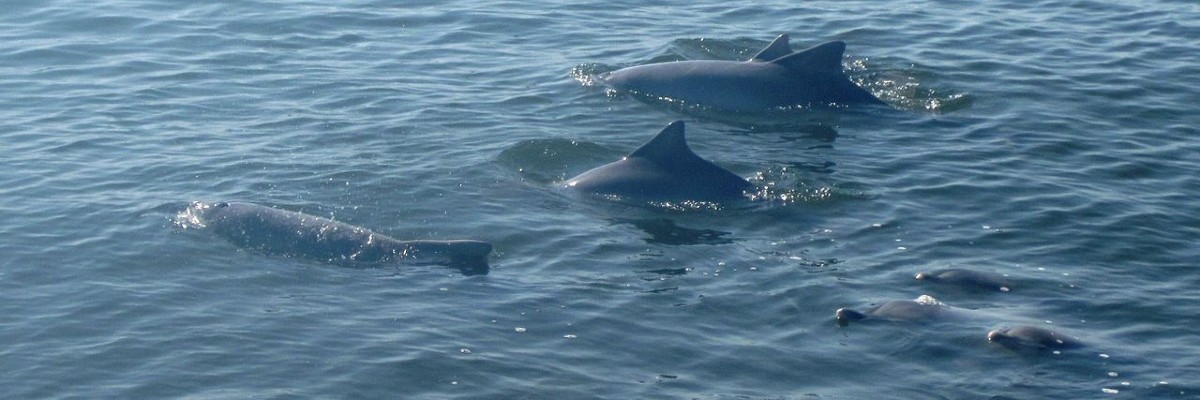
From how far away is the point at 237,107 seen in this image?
20.1 metres

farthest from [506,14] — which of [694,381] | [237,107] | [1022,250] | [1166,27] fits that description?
[694,381]

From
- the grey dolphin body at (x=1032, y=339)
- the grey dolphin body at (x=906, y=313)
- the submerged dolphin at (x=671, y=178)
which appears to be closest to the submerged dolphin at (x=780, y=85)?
the submerged dolphin at (x=671, y=178)

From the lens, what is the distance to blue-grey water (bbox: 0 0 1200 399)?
12.0m

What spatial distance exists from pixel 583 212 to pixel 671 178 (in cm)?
100

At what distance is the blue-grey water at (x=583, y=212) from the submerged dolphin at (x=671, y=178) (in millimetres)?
254

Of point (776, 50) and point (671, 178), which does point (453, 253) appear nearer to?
point (671, 178)

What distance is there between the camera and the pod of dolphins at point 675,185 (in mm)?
13383

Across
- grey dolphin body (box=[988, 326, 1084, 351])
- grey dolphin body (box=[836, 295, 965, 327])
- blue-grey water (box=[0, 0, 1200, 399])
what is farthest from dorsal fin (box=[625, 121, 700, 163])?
grey dolphin body (box=[988, 326, 1084, 351])

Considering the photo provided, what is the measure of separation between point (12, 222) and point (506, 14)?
11842 millimetres

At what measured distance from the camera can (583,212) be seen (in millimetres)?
15688

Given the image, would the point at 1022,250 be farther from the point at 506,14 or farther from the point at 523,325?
the point at 506,14

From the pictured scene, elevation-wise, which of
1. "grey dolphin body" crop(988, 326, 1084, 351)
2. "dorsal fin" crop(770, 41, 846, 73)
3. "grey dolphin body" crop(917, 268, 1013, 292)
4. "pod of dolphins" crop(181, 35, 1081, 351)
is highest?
"dorsal fin" crop(770, 41, 846, 73)

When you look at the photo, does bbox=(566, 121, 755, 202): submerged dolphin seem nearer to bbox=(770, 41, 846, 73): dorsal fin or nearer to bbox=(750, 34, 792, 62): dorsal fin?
bbox=(770, 41, 846, 73): dorsal fin

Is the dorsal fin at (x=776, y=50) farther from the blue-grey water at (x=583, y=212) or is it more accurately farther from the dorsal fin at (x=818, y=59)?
the blue-grey water at (x=583, y=212)
